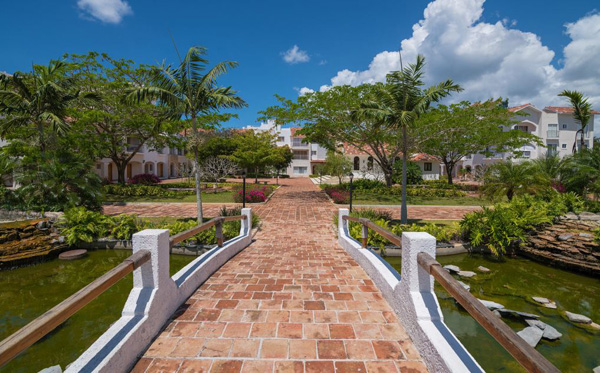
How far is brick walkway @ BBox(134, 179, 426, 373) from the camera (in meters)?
2.79

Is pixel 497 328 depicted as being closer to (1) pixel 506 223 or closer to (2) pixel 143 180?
(1) pixel 506 223

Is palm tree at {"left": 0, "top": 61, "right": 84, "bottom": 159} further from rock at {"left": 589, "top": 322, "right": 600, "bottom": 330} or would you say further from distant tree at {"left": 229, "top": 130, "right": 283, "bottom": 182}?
distant tree at {"left": 229, "top": 130, "right": 283, "bottom": 182}

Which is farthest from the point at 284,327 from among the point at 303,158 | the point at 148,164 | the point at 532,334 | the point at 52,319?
the point at 303,158

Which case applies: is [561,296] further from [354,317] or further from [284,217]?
[284,217]

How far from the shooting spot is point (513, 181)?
1134 cm

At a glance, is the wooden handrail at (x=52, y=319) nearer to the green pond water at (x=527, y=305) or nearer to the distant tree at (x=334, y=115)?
the green pond water at (x=527, y=305)


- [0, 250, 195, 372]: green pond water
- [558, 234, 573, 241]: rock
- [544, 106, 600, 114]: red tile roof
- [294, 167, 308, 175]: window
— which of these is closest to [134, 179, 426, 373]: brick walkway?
[0, 250, 195, 372]: green pond water

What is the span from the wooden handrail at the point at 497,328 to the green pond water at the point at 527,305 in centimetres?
234

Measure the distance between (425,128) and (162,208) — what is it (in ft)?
56.7

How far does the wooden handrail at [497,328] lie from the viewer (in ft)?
5.08

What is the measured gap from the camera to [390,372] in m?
2.67

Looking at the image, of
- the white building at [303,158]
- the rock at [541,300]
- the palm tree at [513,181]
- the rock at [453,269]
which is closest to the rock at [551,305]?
the rock at [541,300]

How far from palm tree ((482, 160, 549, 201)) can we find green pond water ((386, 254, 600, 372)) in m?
4.26

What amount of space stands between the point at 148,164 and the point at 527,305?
4488 cm
